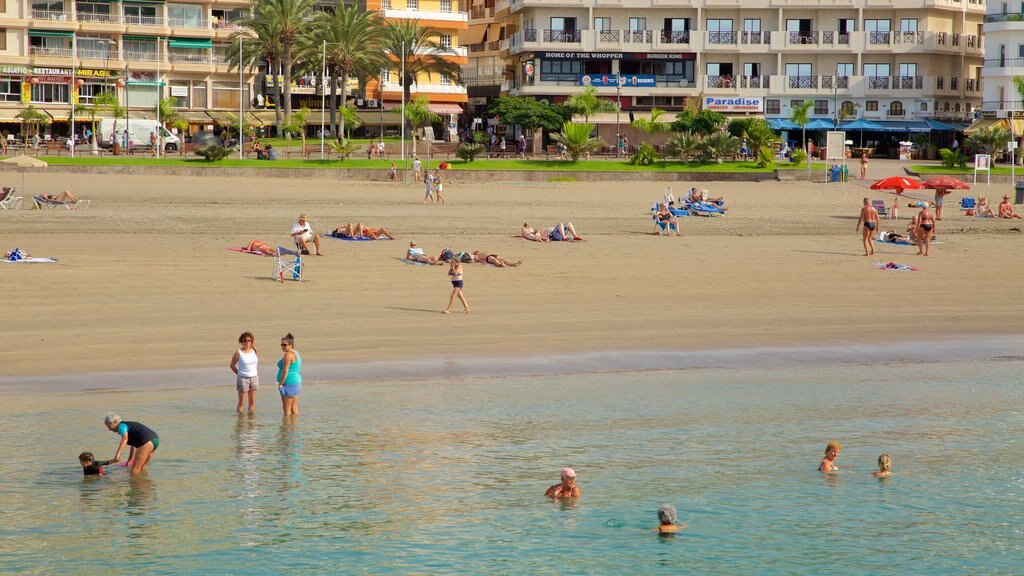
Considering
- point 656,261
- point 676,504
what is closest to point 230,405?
point 676,504

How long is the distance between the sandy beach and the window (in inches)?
1717

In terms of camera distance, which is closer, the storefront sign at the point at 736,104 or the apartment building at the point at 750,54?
the apartment building at the point at 750,54

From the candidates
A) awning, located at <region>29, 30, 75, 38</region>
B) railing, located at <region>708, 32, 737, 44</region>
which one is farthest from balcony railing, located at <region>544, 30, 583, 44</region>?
awning, located at <region>29, 30, 75, 38</region>

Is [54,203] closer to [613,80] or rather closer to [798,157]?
[798,157]

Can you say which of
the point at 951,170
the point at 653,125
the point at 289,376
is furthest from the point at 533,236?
the point at 653,125

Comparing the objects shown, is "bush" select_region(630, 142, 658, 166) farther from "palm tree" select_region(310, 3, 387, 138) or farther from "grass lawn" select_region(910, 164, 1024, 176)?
"palm tree" select_region(310, 3, 387, 138)

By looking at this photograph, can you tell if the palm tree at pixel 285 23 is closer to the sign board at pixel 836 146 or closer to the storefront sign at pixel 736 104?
the storefront sign at pixel 736 104

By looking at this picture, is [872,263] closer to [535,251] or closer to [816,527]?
[535,251]

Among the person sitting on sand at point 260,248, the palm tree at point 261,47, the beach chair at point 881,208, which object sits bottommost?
the person sitting on sand at point 260,248

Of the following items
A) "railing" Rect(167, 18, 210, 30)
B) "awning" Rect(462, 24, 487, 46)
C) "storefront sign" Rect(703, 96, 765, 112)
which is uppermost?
"awning" Rect(462, 24, 487, 46)

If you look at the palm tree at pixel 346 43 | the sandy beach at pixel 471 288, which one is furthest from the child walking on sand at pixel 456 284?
the palm tree at pixel 346 43

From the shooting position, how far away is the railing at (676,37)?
77.6m

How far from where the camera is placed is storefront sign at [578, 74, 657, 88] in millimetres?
77438

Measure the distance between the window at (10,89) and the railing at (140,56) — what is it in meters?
7.14
